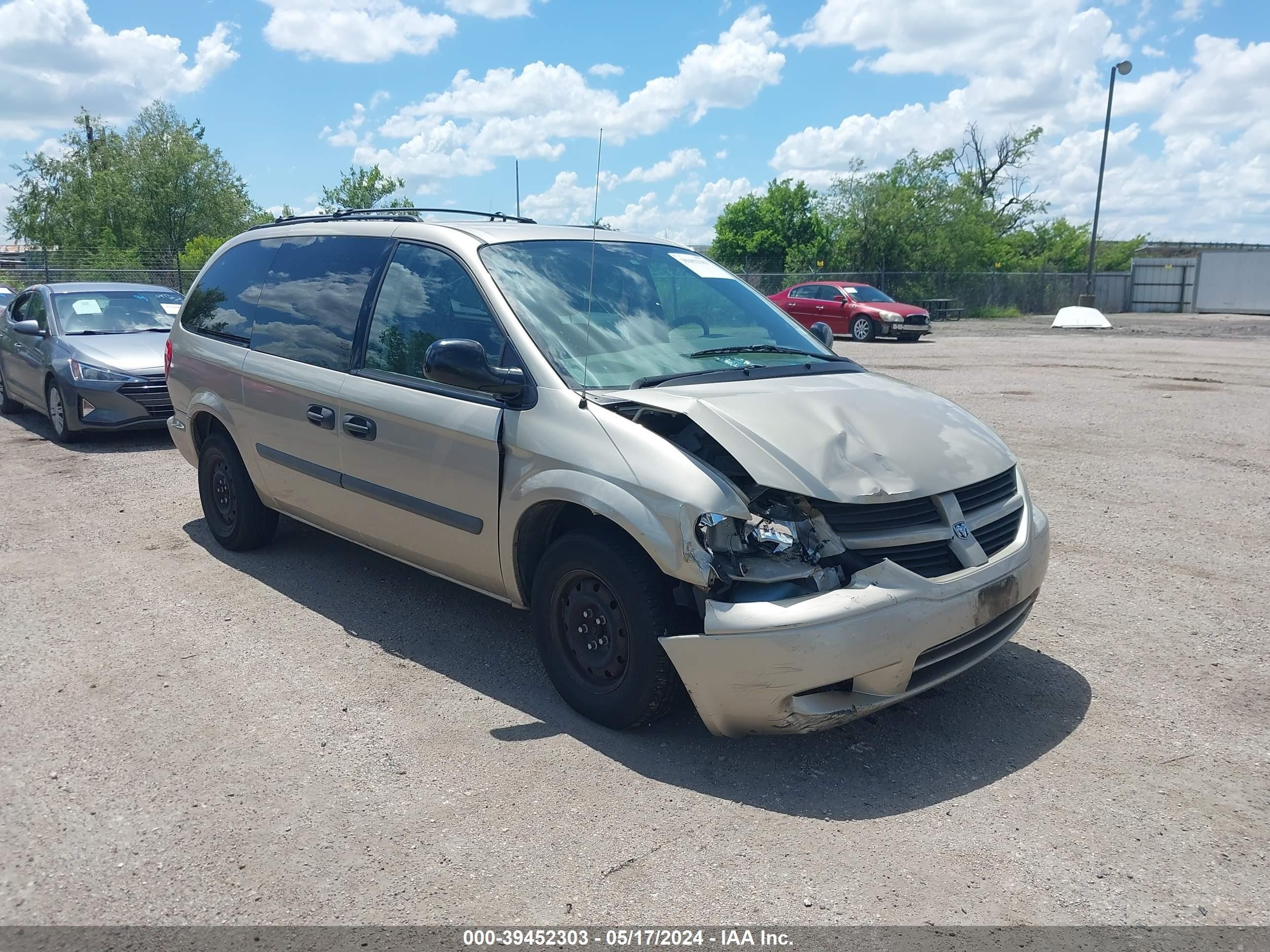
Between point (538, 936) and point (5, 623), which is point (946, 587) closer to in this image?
point (538, 936)

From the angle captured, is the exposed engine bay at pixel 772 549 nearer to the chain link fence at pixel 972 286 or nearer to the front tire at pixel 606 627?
the front tire at pixel 606 627

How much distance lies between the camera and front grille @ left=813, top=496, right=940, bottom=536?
3547mm

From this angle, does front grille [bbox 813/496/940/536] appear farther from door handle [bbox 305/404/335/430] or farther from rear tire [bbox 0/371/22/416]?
rear tire [bbox 0/371/22/416]

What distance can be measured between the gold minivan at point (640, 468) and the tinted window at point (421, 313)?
1 cm

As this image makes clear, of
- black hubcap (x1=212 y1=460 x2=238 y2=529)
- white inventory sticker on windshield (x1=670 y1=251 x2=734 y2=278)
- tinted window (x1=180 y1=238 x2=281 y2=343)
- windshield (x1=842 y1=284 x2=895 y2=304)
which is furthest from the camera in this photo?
windshield (x1=842 y1=284 x2=895 y2=304)

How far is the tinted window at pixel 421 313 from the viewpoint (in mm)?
4449

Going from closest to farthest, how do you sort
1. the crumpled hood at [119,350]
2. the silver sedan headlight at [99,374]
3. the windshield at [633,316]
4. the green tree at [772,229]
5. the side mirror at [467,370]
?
1. the side mirror at [467,370]
2. the windshield at [633,316]
3. the silver sedan headlight at [99,374]
4. the crumpled hood at [119,350]
5. the green tree at [772,229]

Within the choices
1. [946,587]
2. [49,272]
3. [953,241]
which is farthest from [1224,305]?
[946,587]

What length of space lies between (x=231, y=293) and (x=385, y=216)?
1269mm

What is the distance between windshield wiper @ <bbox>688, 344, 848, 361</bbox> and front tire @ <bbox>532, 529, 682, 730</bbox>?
110 centimetres

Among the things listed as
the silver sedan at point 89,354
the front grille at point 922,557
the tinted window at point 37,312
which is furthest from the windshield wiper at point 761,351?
the tinted window at point 37,312

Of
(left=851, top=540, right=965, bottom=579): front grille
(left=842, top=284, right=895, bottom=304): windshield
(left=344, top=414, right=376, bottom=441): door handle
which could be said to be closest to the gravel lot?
(left=851, top=540, right=965, bottom=579): front grille

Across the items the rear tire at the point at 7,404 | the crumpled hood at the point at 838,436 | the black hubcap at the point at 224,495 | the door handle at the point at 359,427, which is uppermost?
the crumpled hood at the point at 838,436

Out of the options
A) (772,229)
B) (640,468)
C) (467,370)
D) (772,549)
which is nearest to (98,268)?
(467,370)
